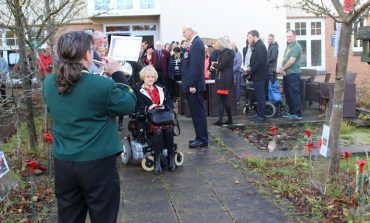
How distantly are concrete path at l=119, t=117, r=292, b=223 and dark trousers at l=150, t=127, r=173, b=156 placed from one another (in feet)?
1.00

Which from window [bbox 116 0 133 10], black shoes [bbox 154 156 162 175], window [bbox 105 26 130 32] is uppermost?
window [bbox 116 0 133 10]

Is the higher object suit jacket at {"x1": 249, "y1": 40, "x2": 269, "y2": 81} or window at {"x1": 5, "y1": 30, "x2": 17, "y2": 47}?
window at {"x1": 5, "y1": 30, "x2": 17, "y2": 47}

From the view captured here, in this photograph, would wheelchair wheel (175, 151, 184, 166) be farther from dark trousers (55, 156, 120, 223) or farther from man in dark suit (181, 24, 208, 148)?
dark trousers (55, 156, 120, 223)

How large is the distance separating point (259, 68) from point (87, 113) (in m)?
8.33

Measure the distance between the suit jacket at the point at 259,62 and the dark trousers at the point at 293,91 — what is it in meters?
0.74

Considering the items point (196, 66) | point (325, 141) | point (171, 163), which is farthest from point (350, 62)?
point (325, 141)

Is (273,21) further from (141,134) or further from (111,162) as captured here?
(111,162)

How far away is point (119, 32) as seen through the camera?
21953 mm

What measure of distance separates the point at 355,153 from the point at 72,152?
5553mm

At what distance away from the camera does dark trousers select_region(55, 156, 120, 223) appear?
11.0 feet

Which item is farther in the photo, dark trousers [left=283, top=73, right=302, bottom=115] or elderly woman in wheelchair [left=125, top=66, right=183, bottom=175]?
dark trousers [left=283, top=73, right=302, bottom=115]

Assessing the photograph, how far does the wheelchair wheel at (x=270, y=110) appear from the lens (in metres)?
12.3

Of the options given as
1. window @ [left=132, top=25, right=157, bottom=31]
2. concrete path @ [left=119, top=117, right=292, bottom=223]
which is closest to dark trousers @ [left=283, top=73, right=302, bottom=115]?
concrete path @ [left=119, top=117, right=292, bottom=223]

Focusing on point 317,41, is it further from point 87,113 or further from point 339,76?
point 87,113
